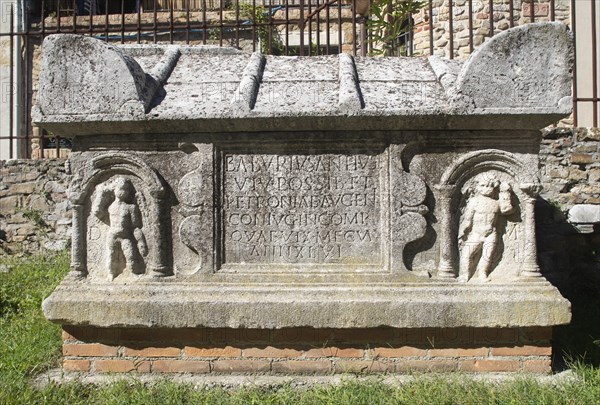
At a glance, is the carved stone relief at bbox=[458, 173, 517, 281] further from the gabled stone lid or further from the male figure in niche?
the gabled stone lid

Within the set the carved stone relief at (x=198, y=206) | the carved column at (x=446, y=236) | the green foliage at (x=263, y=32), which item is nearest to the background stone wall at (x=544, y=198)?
the carved column at (x=446, y=236)

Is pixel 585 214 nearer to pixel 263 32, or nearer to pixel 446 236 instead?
pixel 446 236

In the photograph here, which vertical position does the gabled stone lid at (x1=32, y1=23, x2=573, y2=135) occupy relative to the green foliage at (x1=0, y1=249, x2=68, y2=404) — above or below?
above

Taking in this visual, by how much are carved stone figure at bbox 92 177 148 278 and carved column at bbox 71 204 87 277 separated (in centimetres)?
10

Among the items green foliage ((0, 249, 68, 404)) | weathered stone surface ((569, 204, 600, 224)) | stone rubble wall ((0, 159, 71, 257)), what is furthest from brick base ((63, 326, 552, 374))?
stone rubble wall ((0, 159, 71, 257))

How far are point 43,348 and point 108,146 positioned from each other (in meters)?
1.44

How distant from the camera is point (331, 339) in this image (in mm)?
3334

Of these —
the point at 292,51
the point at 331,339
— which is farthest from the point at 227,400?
the point at 292,51

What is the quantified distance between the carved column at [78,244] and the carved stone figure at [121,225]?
0.34 feet

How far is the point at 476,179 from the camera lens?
3.36 meters

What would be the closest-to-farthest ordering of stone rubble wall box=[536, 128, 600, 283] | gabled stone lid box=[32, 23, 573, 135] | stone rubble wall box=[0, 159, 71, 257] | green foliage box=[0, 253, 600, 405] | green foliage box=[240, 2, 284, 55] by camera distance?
green foliage box=[0, 253, 600, 405] → gabled stone lid box=[32, 23, 573, 135] → stone rubble wall box=[536, 128, 600, 283] → stone rubble wall box=[0, 159, 71, 257] → green foliage box=[240, 2, 284, 55]

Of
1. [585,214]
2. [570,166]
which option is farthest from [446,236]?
[570,166]

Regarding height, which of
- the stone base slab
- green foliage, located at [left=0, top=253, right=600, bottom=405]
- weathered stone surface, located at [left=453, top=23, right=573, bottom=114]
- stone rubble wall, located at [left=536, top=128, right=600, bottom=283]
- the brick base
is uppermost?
weathered stone surface, located at [left=453, top=23, right=573, bottom=114]

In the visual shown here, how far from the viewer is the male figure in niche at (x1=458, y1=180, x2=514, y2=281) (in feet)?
10.8
